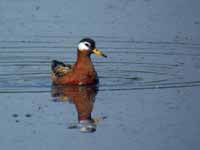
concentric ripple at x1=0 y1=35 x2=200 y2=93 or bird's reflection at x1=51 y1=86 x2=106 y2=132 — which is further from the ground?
concentric ripple at x1=0 y1=35 x2=200 y2=93

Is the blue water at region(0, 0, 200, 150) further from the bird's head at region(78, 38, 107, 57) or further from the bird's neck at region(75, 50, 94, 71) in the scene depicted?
the bird's head at region(78, 38, 107, 57)

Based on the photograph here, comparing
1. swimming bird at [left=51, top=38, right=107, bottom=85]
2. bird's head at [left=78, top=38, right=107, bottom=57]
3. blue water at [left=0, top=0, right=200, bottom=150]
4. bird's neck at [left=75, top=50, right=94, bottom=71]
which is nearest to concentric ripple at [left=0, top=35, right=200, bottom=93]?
blue water at [left=0, top=0, right=200, bottom=150]

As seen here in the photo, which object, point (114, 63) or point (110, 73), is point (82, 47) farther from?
point (114, 63)

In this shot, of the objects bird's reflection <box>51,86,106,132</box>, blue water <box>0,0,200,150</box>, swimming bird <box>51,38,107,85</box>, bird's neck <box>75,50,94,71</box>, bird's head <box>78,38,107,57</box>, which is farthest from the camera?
bird's head <box>78,38,107,57</box>

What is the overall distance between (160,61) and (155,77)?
1288 mm

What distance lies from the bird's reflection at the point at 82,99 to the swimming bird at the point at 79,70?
0.51ft

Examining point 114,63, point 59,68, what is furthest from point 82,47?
point 114,63

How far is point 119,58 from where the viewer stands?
2061cm

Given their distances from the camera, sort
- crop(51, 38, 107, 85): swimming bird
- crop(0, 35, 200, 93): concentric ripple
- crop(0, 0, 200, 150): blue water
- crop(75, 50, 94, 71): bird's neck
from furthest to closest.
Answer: crop(75, 50, 94, 71): bird's neck
crop(51, 38, 107, 85): swimming bird
crop(0, 35, 200, 93): concentric ripple
crop(0, 0, 200, 150): blue water

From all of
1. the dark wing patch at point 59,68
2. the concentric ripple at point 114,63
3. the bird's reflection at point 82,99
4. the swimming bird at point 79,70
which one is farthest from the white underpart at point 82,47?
the bird's reflection at point 82,99

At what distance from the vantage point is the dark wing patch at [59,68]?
1903 cm

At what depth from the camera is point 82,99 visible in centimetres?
1762

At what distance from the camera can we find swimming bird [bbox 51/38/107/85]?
1902cm

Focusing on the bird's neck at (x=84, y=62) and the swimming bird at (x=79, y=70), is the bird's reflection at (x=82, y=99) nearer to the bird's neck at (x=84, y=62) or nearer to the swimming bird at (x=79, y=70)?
the swimming bird at (x=79, y=70)
